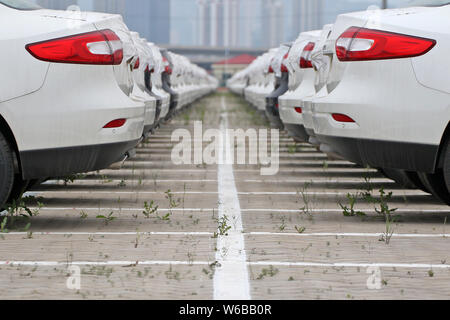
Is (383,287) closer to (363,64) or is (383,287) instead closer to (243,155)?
(363,64)

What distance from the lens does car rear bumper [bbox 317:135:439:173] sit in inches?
286

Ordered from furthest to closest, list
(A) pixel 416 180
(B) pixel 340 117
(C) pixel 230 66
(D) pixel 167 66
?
1. (C) pixel 230 66
2. (D) pixel 167 66
3. (A) pixel 416 180
4. (B) pixel 340 117

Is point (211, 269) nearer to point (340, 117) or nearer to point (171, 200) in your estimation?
point (340, 117)

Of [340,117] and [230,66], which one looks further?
[230,66]

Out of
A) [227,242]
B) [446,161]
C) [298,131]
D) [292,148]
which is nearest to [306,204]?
[446,161]

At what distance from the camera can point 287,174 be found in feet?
37.4

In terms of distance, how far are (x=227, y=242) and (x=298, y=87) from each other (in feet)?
20.4

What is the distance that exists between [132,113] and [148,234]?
112 centimetres

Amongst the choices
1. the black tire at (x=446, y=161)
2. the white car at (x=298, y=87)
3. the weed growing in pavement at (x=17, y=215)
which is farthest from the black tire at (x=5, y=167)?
the white car at (x=298, y=87)

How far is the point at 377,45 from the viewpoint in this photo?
746 centimetres

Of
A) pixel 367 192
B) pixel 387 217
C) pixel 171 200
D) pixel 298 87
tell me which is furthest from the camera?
pixel 298 87

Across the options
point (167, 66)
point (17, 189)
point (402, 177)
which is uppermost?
point (167, 66)

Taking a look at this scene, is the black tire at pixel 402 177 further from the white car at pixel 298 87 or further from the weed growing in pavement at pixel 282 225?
the white car at pixel 298 87

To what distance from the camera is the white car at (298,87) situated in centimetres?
1210
